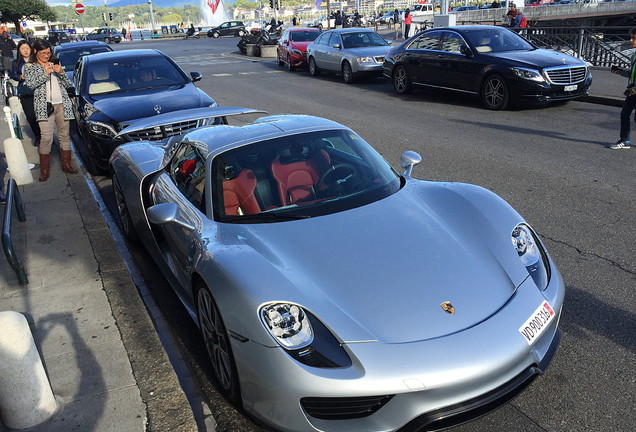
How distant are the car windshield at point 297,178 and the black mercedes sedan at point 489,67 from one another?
Answer: 27.7ft

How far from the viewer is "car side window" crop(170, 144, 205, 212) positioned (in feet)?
13.5

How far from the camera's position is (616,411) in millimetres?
3100

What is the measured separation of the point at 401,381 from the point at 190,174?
2430 mm

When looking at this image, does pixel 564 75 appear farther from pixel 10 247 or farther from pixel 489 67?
pixel 10 247

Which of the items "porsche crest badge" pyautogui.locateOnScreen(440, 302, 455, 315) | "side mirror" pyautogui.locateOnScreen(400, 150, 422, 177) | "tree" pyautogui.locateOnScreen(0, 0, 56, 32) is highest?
"tree" pyautogui.locateOnScreen(0, 0, 56, 32)

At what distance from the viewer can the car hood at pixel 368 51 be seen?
17.8m

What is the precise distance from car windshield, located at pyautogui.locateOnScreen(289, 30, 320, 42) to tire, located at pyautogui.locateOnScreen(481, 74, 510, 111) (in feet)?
39.6

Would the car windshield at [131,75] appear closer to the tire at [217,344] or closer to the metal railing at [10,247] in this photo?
the metal railing at [10,247]

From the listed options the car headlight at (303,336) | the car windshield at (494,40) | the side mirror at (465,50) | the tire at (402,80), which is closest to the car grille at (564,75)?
the car windshield at (494,40)

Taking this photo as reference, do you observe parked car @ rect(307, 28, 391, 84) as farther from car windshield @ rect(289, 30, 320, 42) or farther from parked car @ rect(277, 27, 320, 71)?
car windshield @ rect(289, 30, 320, 42)

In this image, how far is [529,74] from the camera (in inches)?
459

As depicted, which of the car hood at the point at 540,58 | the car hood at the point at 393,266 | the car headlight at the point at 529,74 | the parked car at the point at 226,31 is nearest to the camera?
the car hood at the point at 393,266

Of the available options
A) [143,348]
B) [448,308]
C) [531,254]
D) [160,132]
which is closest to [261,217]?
[143,348]

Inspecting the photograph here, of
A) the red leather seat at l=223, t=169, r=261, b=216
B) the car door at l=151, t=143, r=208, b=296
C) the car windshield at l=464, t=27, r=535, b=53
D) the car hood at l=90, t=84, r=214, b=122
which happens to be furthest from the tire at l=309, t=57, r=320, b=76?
the red leather seat at l=223, t=169, r=261, b=216
